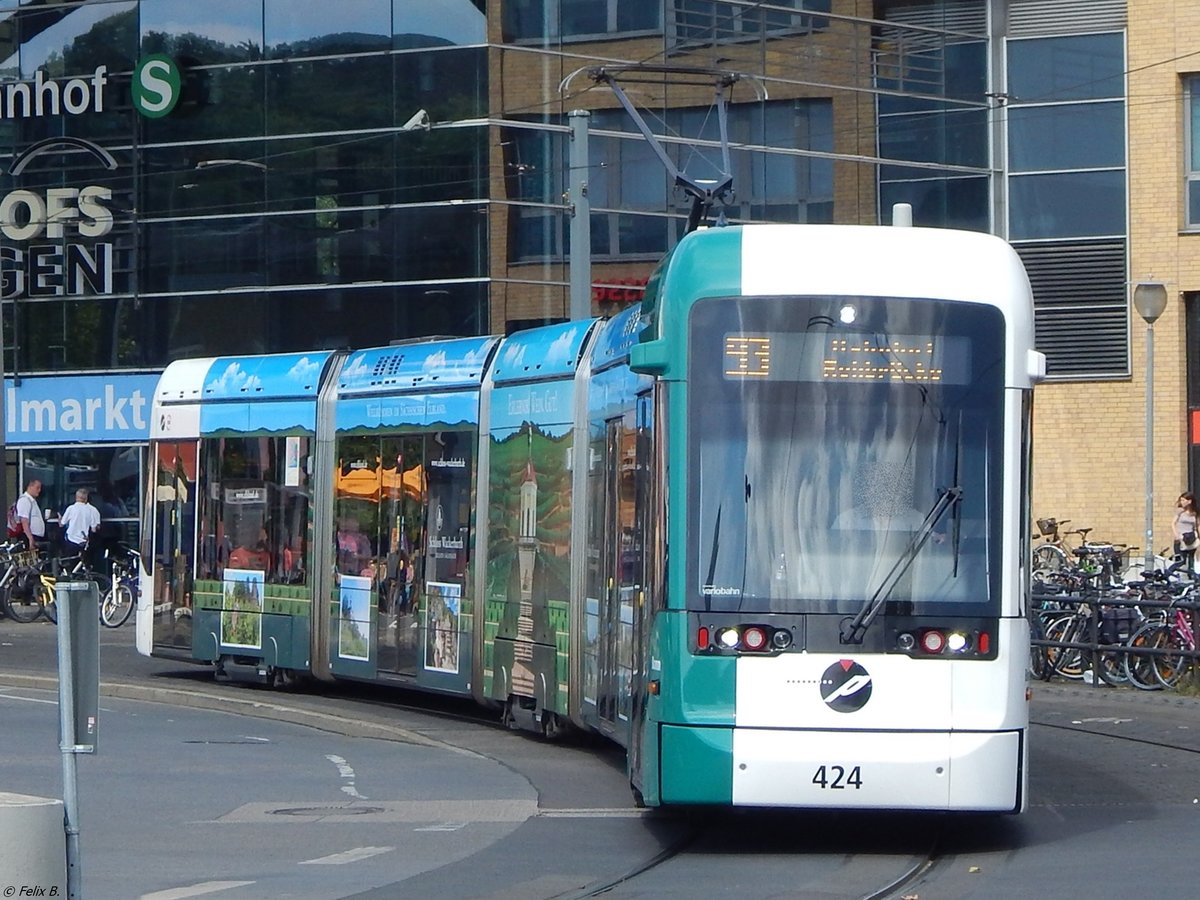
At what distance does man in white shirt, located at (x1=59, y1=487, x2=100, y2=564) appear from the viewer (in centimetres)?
3058

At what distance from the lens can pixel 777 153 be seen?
34.0m

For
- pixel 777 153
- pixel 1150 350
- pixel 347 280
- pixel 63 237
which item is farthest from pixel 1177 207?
pixel 63 237

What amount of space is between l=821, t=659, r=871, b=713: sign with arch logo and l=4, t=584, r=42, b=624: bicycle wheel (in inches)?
838

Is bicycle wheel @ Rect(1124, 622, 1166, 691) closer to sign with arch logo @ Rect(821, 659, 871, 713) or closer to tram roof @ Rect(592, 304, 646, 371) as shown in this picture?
tram roof @ Rect(592, 304, 646, 371)

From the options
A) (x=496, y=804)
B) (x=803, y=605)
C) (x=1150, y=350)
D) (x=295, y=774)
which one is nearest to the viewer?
(x=803, y=605)

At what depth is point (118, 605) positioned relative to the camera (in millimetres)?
29453

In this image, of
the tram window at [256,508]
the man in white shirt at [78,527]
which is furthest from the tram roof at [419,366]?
the man in white shirt at [78,527]

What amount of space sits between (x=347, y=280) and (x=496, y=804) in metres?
24.2

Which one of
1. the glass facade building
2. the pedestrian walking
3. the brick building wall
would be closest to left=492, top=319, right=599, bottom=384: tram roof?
the pedestrian walking

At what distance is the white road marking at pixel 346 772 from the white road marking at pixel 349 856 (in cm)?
193

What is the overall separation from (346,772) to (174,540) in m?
6.87

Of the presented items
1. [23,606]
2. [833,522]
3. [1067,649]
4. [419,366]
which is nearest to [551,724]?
[419,366]

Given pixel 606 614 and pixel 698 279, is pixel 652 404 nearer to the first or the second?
pixel 698 279

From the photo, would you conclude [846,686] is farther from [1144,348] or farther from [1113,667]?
[1144,348]
